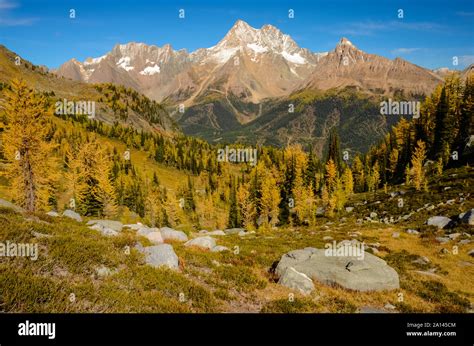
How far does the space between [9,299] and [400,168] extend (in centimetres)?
11154

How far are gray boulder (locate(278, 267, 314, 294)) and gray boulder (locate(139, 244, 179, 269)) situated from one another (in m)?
5.59

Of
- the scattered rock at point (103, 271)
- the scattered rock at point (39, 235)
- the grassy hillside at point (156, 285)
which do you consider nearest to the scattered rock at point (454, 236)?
the grassy hillside at point (156, 285)

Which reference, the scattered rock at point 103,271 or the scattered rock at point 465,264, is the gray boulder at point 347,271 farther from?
the scattered rock at point 465,264

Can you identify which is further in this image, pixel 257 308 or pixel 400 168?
pixel 400 168

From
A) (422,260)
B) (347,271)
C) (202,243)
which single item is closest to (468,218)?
(422,260)

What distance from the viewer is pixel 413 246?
124 feet

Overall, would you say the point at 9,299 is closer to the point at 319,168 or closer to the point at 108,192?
the point at 108,192

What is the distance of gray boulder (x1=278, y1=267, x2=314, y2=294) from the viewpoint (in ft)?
51.0

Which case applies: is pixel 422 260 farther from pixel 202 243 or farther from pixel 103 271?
pixel 103 271

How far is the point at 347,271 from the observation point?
17766mm

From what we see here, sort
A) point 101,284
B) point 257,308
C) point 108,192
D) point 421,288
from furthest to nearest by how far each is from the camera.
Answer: point 108,192 → point 421,288 → point 257,308 → point 101,284

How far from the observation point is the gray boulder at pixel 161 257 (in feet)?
52.2

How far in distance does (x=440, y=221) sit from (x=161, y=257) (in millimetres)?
45429
